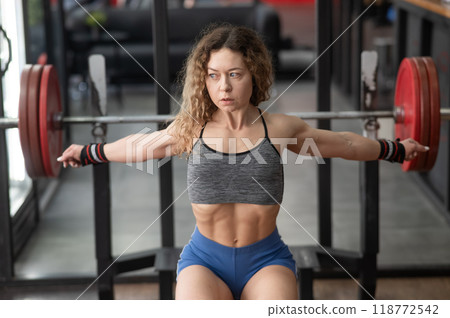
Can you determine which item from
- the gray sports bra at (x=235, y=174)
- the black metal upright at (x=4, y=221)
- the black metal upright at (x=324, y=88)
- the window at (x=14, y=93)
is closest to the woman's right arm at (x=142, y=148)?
the gray sports bra at (x=235, y=174)

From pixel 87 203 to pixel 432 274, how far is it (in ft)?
7.12

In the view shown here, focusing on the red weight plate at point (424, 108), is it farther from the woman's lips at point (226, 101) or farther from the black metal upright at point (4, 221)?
the black metal upright at point (4, 221)

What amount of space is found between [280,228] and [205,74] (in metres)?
2.10

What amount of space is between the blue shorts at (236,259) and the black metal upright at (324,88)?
3.39ft

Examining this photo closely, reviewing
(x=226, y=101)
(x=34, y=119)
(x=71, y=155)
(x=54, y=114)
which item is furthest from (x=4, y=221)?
(x=226, y=101)

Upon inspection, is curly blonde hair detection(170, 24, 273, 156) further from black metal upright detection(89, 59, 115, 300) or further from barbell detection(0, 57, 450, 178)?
black metal upright detection(89, 59, 115, 300)

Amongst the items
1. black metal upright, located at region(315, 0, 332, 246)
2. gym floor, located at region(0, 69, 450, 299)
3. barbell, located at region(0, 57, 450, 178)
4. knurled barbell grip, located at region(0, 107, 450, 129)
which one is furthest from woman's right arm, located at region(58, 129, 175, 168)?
black metal upright, located at region(315, 0, 332, 246)

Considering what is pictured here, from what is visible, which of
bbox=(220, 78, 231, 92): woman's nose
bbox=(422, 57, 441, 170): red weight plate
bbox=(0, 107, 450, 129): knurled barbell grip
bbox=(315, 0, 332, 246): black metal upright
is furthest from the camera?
bbox=(315, 0, 332, 246): black metal upright

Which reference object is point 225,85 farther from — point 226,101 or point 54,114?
point 54,114

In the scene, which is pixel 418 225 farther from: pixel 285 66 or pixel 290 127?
pixel 285 66

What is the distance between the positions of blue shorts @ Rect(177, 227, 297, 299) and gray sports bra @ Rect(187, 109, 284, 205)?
14 centimetres

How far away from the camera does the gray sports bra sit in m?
1.85

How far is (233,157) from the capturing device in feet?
6.07

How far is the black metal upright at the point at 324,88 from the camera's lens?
276cm
